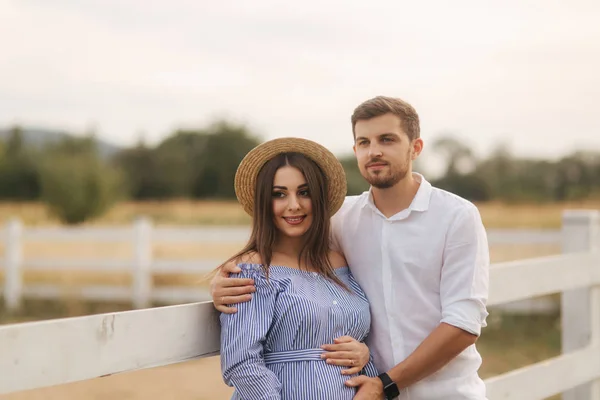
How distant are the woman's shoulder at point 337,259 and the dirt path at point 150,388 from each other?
3.29m

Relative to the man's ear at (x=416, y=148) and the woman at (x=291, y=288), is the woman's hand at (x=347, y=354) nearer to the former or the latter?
the woman at (x=291, y=288)

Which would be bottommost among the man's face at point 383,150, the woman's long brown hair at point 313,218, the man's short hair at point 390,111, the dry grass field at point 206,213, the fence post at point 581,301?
the dry grass field at point 206,213

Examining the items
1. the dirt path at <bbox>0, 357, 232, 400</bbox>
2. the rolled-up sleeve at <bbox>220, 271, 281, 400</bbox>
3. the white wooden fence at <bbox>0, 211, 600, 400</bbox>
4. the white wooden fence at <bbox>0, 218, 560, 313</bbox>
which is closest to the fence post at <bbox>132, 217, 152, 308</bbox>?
the white wooden fence at <bbox>0, 218, 560, 313</bbox>

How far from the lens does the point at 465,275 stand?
2385 mm

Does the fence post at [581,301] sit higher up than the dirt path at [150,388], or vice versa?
the fence post at [581,301]

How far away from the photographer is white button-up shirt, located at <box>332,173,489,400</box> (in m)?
2.40

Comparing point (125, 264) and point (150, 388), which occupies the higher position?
point (125, 264)

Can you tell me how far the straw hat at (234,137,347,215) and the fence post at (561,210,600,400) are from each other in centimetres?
175

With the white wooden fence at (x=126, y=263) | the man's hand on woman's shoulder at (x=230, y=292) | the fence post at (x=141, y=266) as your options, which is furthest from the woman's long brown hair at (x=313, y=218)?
the fence post at (x=141, y=266)

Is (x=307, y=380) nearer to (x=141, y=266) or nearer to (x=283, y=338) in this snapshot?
(x=283, y=338)

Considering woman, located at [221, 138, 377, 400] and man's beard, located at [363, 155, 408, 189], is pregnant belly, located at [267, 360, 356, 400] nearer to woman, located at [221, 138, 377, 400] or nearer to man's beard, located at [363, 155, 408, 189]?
woman, located at [221, 138, 377, 400]

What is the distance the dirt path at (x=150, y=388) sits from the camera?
581 centimetres

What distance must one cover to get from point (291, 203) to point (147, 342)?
0.65 meters

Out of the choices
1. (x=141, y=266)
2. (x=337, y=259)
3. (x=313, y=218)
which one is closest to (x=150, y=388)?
(x=337, y=259)
